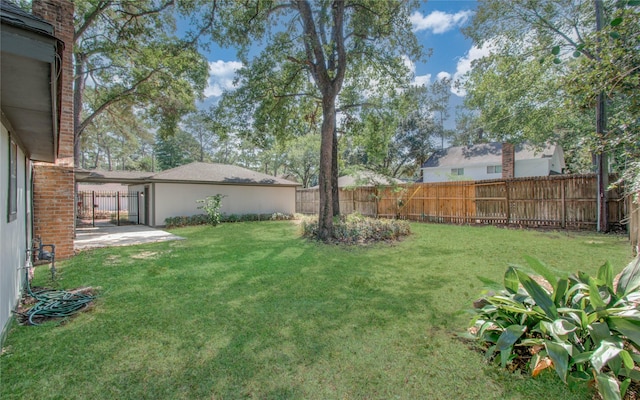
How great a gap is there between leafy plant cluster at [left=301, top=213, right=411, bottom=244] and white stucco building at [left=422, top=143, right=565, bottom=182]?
42.7ft

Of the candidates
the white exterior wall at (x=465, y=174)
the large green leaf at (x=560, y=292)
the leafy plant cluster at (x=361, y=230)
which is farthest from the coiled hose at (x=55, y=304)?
the white exterior wall at (x=465, y=174)

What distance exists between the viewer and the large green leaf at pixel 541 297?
2396 mm

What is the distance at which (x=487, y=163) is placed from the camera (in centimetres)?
2162

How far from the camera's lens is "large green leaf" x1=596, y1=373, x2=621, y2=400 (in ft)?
5.88

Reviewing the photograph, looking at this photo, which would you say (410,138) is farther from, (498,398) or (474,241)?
(498,398)

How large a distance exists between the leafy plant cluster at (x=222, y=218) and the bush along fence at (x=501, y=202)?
4.83m

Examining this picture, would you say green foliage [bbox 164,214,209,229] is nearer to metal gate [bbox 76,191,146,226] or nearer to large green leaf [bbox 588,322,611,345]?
metal gate [bbox 76,191,146,226]

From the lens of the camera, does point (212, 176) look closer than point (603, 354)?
No

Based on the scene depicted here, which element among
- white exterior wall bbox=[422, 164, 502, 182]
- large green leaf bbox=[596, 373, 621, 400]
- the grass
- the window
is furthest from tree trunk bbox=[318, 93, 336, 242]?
white exterior wall bbox=[422, 164, 502, 182]

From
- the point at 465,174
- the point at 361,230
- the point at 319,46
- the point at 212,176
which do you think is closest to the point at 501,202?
the point at 361,230

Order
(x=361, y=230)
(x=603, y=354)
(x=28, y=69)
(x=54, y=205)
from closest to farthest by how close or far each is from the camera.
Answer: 1. (x=28, y=69)
2. (x=603, y=354)
3. (x=54, y=205)
4. (x=361, y=230)

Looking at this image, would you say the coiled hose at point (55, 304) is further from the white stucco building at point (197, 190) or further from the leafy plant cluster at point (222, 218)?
the white stucco building at point (197, 190)

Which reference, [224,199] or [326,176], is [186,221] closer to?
[224,199]

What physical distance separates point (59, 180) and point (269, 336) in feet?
21.2
